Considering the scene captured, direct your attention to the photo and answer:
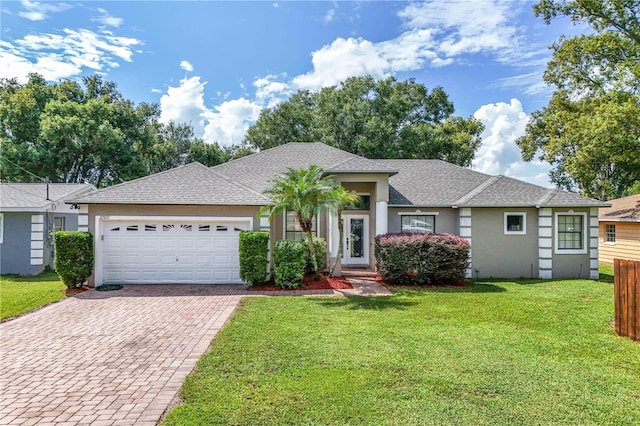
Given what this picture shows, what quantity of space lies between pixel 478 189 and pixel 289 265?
8997 mm

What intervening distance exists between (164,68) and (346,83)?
15.9m

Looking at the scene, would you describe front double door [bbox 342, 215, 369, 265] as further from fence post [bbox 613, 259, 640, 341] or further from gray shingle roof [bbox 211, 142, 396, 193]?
fence post [bbox 613, 259, 640, 341]

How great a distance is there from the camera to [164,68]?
18.9 meters

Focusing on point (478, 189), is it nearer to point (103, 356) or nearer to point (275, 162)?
point (275, 162)

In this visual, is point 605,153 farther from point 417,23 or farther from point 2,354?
point 2,354

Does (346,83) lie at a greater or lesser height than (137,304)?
greater

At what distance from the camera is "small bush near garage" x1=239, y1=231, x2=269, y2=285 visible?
11594mm

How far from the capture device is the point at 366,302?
9.59 meters

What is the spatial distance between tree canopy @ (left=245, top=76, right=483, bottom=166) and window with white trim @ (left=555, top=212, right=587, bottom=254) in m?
14.4

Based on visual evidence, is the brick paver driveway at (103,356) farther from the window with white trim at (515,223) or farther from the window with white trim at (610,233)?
the window with white trim at (610,233)

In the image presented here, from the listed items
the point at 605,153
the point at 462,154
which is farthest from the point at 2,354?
the point at 462,154

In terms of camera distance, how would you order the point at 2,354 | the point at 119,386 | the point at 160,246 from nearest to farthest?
the point at 119,386 → the point at 2,354 → the point at 160,246

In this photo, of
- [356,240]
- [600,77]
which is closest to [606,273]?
[600,77]

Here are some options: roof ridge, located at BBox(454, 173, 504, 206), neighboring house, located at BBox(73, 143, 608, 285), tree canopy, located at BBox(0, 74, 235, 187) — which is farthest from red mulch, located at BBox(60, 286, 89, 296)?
tree canopy, located at BBox(0, 74, 235, 187)
